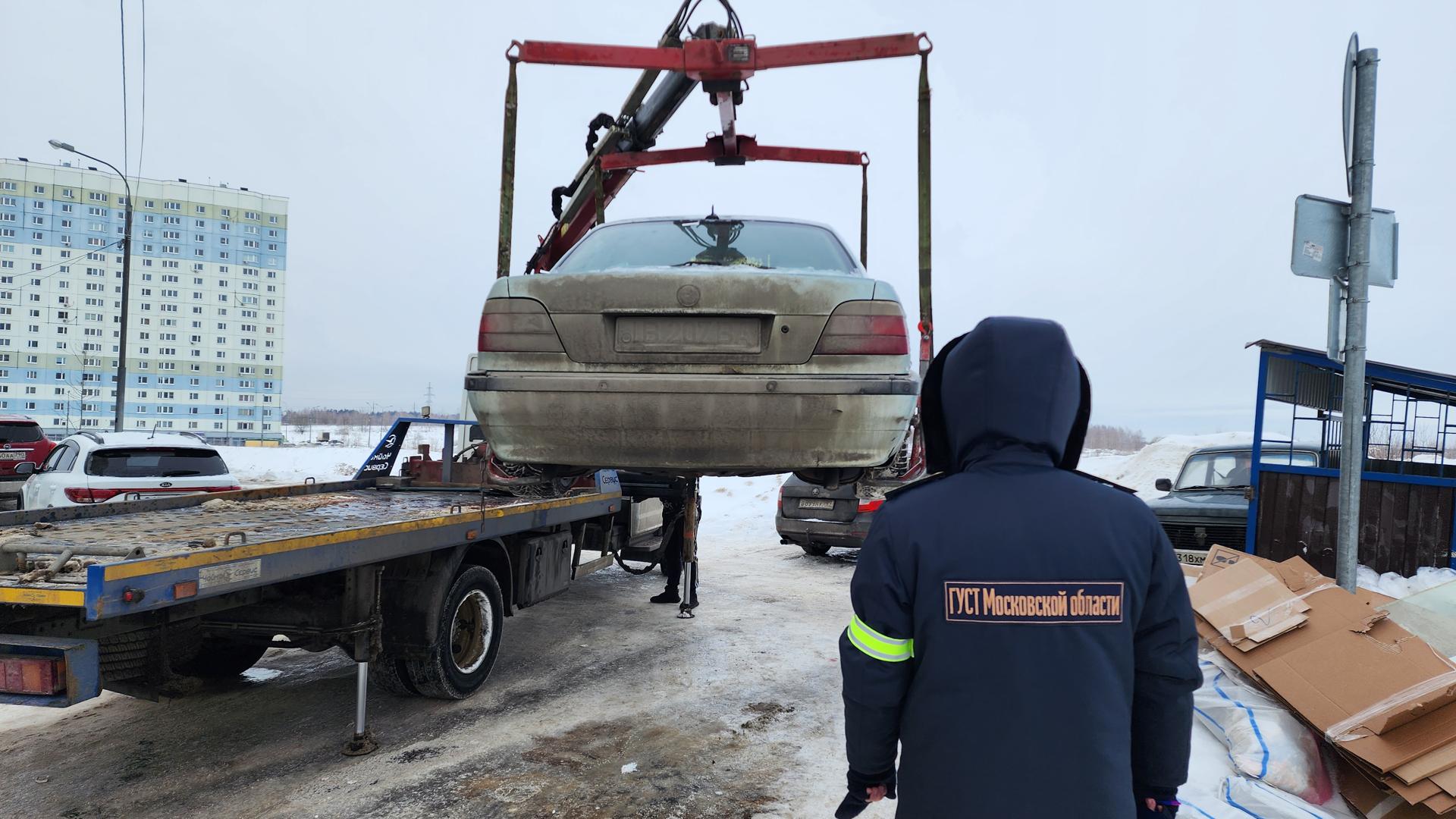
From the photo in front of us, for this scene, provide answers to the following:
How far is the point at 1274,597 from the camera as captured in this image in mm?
4234

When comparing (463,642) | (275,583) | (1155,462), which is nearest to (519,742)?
(463,642)

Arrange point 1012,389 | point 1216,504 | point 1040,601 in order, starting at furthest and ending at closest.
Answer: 1. point 1216,504
2. point 1012,389
3. point 1040,601

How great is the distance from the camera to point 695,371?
3.00m

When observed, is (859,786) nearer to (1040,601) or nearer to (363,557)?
(1040,601)

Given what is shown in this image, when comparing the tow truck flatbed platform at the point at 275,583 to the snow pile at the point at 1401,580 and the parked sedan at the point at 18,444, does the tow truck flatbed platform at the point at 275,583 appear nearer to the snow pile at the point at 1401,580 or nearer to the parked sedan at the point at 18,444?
the snow pile at the point at 1401,580

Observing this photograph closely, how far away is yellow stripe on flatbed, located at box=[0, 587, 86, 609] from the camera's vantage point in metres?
2.18

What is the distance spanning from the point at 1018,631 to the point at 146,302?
3229 inches

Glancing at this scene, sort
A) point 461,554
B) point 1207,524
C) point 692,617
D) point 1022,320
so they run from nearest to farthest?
point 1022,320 → point 461,554 → point 692,617 → point 1207,524

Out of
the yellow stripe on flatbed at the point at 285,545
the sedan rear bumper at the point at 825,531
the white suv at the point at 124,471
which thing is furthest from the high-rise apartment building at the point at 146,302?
the yellow stripe on flatbed at the point at 285,545

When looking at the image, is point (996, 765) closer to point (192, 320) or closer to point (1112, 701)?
point (1112, 701)

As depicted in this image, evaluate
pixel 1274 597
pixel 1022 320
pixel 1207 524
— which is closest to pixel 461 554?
pixel 1022 320

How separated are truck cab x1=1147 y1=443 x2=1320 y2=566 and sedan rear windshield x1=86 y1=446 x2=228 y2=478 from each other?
28.5 ft

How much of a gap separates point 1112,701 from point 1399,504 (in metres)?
6.53

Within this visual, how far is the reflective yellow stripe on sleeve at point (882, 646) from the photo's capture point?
4.95 feet
